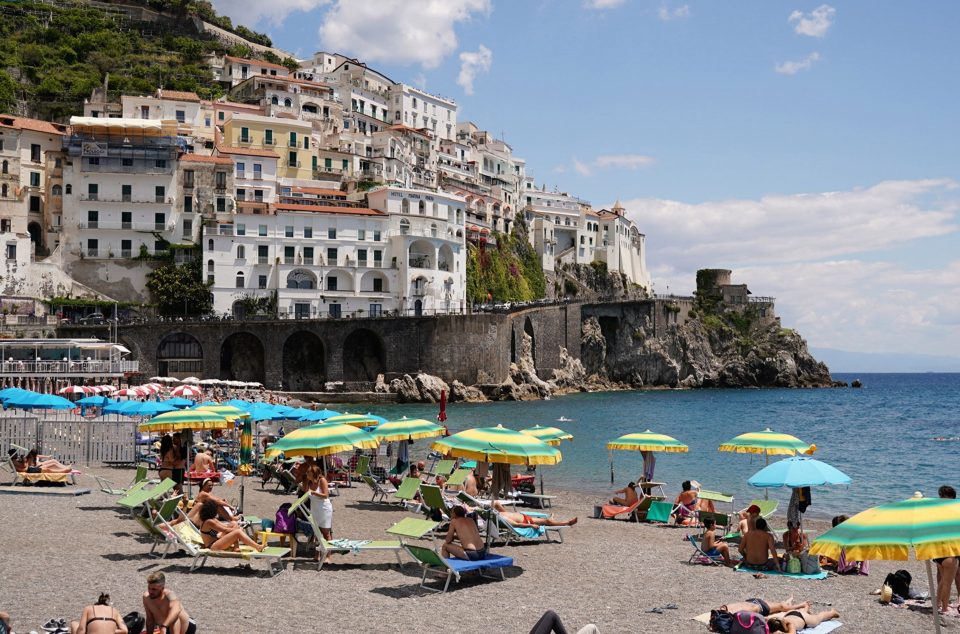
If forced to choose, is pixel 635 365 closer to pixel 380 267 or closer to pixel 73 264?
pixel 380 267

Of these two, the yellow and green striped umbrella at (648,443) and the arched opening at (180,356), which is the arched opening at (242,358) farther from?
the yellow and green striped umbrella at (648,443)

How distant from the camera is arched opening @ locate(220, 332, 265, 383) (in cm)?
6319

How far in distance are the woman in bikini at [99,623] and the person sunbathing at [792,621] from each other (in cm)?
653

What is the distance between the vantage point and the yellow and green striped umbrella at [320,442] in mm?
14711

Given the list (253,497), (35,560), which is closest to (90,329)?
(253,497)

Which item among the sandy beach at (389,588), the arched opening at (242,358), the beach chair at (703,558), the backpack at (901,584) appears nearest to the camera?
the sandy beach at (389,588)

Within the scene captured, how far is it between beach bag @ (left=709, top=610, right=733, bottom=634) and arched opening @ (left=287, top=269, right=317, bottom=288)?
188ft

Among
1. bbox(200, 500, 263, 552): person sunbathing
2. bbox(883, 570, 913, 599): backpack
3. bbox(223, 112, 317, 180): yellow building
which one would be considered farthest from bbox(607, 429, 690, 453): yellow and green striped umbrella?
bbox(223, 112, 317, 180): yellow building

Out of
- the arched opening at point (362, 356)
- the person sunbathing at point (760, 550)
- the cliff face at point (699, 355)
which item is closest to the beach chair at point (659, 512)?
the person sunbathing at point (760, 550)

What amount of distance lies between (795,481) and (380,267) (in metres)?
56.2

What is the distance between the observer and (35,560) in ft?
37.3

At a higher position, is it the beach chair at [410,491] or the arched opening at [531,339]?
the arched opening at [531,339]

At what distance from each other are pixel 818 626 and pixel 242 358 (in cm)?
5807

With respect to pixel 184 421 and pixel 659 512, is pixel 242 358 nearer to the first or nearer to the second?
pixel 184 421
